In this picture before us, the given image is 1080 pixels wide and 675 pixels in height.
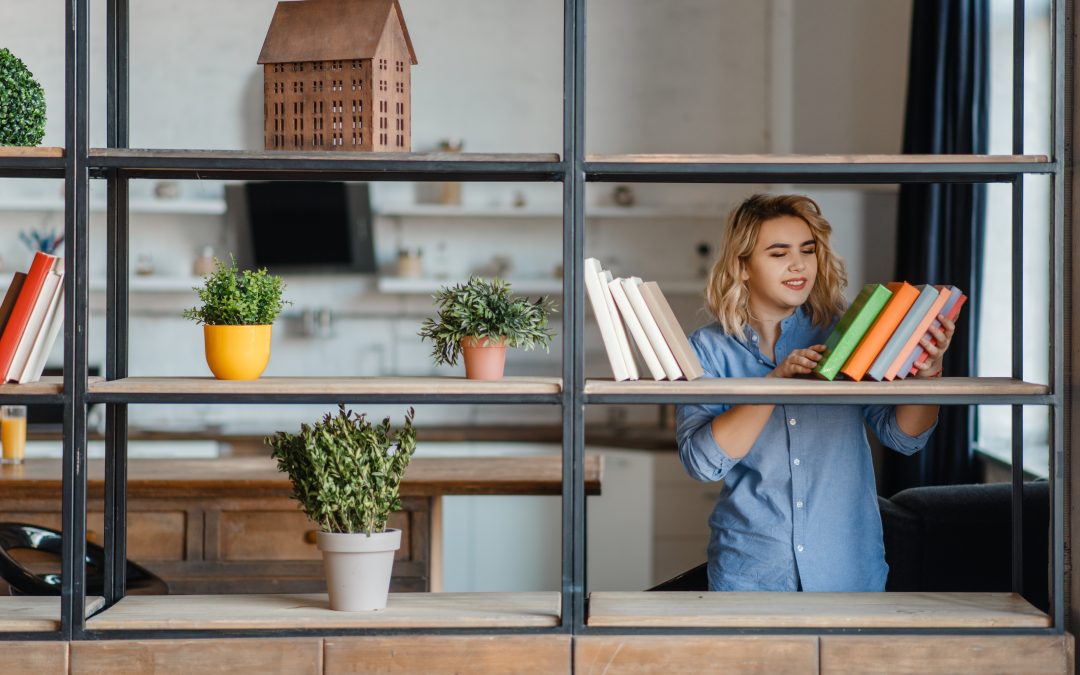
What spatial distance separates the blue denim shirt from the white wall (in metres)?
3.84

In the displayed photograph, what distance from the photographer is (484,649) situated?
202cm

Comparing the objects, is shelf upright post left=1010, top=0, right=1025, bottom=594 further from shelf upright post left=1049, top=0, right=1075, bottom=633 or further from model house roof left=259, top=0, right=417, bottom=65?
model house roof left=259, top=0, right=417, bottom=65

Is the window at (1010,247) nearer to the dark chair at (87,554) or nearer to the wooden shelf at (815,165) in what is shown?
the wooden shelf at (815,165)

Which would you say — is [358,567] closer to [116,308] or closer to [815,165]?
[116,308]

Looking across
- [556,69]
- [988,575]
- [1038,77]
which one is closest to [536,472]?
[988,575]

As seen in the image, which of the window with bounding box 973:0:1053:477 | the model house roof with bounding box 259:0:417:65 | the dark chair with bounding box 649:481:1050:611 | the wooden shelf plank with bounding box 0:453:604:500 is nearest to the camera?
the model house roof with bounding box 259:0:417:65

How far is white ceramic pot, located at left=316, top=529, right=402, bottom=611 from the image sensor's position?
2.01m

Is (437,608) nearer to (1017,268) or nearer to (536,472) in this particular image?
(1017,268)

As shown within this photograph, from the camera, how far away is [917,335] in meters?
2.09

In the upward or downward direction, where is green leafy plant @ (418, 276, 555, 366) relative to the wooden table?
upward

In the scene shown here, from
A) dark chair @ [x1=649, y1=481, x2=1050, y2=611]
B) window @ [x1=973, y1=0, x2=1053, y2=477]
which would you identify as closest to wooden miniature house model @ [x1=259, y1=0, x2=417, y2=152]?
dark chair @ [x1=649, y1=481, x2=1050, y2=611]

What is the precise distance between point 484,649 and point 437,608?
0.13 m

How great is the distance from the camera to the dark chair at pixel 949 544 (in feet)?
8.95

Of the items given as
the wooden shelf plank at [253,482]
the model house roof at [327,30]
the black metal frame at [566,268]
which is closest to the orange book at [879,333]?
the black metal frame at [566,268]
